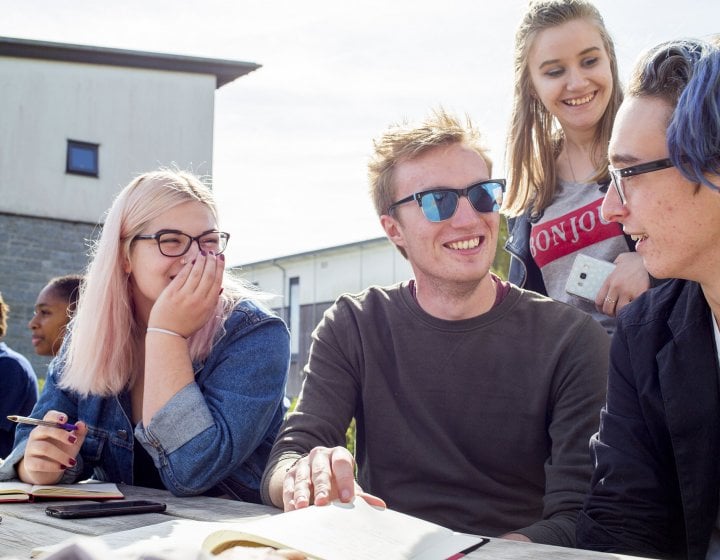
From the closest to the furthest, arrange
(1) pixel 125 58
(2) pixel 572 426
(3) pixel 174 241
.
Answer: (2) pixel 572 426, (3) pixel 174 241, (1) pixel 125 58

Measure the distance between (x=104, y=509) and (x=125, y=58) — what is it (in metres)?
17.5

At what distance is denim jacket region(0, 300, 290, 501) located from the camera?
8.28ft

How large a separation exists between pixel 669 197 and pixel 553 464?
2.70 feet

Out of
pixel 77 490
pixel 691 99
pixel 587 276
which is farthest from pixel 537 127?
pixel 77 490

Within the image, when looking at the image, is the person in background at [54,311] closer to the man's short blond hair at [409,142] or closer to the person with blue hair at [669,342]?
the man's short blond hair at [409,142]

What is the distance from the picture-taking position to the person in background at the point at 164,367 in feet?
8.40

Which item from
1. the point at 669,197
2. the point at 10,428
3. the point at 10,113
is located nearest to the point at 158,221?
the point at 669,197

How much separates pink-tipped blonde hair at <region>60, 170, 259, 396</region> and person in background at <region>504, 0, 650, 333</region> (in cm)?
121

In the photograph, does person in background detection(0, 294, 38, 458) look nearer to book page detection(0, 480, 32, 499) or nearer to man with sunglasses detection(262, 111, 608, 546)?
book page detection(0, 480, 32, 499)

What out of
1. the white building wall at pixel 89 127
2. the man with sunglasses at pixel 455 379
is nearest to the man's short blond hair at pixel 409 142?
the man with sunglasses at pixel 455 379

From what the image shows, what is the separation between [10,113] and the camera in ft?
55.5

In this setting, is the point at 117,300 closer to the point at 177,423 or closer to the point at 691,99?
the point at 177,423

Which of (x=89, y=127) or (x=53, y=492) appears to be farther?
(x=89, y=127)

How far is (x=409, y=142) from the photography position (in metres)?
2.95
